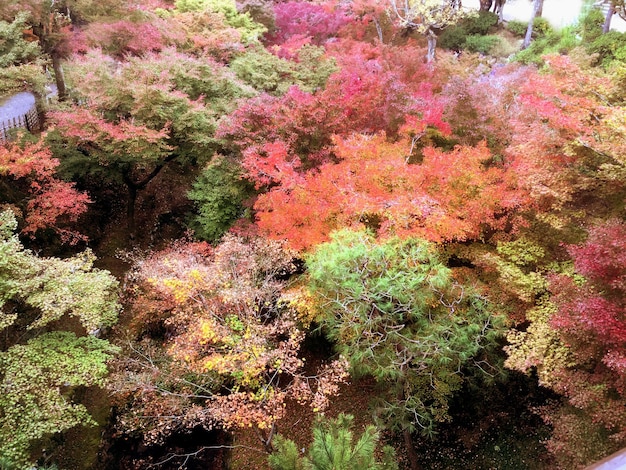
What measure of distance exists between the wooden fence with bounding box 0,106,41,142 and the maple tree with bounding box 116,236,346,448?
993 cm

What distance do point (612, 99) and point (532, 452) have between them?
32.5ft

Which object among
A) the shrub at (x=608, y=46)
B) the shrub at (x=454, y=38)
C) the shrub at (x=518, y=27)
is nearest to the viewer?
the shrub at (x=608, y=46)

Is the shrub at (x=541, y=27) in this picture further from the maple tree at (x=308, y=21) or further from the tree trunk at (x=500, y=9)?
the maple tree at (x=308, y=21)

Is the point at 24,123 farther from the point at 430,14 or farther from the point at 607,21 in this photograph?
the point at 607,21

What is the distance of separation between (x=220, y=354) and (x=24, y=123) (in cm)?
1565

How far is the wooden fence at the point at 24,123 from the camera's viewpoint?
57.9 feet

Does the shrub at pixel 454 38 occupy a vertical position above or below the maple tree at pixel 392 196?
above

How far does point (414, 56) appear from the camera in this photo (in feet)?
69.9

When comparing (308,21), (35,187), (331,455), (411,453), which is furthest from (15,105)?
(411,453)

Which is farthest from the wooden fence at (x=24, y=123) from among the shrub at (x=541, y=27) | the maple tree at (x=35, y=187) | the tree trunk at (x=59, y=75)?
the shrub at (x=541, y=27)

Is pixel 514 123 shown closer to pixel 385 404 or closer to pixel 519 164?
pixel 519 164

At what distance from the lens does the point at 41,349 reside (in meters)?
10.1

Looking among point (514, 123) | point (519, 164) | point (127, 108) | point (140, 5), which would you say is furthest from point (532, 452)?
point (140, 5)

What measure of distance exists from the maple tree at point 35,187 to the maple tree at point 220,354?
4724 millimetres
